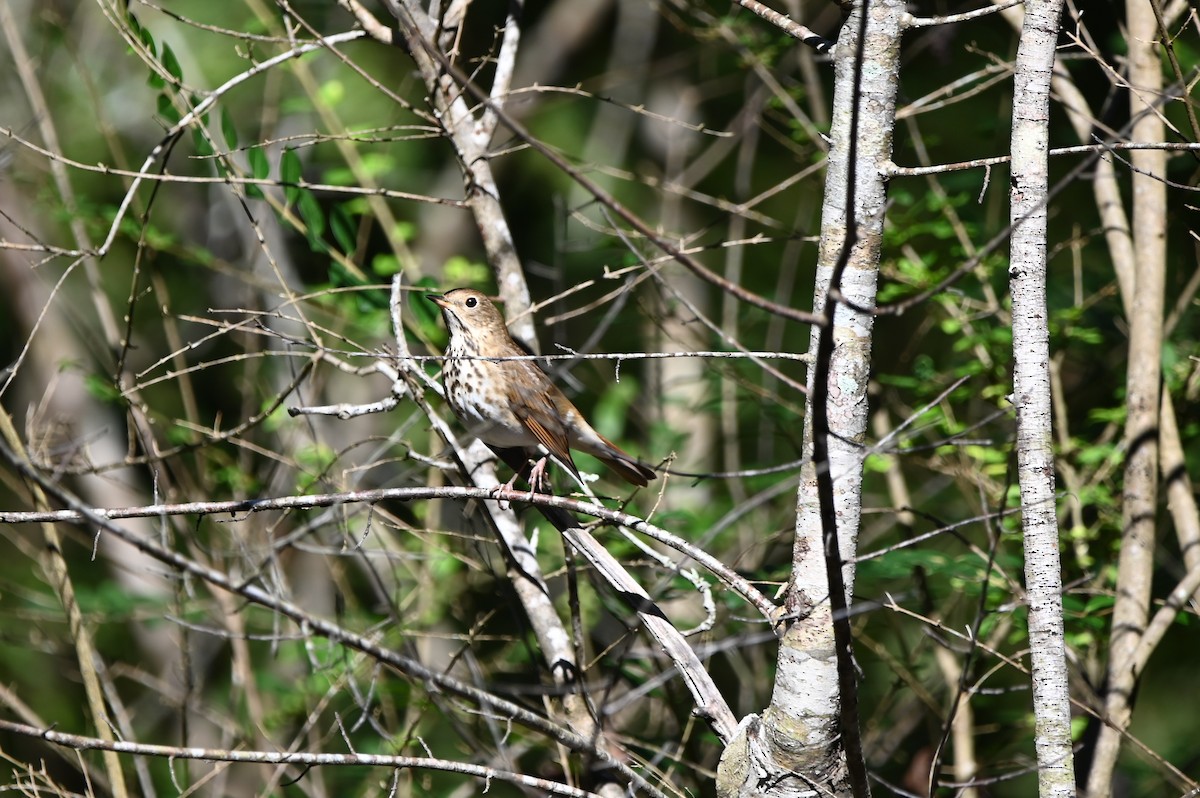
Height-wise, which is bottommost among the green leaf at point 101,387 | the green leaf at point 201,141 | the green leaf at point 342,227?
the green leaf at point 101,387

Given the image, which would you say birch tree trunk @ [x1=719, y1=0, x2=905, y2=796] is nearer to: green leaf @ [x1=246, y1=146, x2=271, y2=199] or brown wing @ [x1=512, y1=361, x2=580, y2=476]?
brown wing @ [x1=512, y1=361, x2=580, y2=476]

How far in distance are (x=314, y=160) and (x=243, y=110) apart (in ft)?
2.31

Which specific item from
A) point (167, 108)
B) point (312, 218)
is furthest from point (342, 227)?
point (167, 108)

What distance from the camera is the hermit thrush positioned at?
14.0 ft

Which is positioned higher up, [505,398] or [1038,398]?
[1038,398]

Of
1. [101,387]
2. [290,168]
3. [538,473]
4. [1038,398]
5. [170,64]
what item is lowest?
[538,473]

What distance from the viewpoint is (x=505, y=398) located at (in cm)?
436

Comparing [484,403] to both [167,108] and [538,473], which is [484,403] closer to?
[538,473]

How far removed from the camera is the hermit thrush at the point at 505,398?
425 cm

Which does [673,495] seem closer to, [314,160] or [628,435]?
[628,435]

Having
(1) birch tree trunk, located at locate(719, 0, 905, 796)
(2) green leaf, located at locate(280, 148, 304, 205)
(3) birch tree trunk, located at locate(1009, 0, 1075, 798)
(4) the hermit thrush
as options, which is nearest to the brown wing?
(4) the hermit thrush

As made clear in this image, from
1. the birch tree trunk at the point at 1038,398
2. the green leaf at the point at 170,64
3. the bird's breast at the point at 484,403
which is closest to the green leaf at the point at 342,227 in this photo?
the bird's breast at the point at 484,403

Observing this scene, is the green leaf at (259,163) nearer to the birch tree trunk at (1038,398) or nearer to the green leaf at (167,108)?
the green leaf at (167,108)

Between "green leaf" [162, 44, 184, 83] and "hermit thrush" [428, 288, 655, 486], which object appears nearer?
"green leaf" [162, 44, 184, 83]
